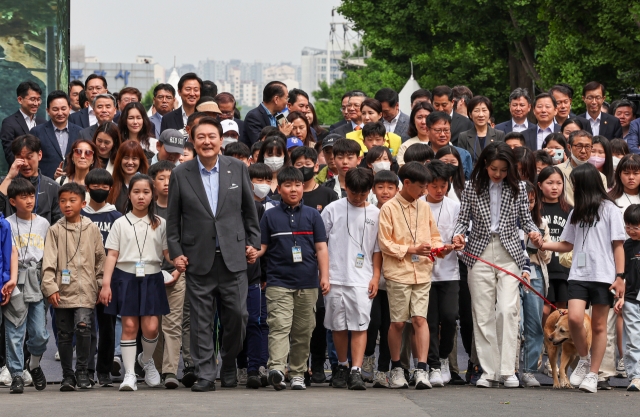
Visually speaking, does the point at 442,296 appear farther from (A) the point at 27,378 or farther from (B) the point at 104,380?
(A) the point at 27,378

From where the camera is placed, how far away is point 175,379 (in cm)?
1084

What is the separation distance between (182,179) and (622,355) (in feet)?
14.9

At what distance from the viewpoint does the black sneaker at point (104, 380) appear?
11000mm

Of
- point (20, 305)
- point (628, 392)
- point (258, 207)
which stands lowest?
point (628, 392)

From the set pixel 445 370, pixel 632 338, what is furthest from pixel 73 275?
pixel 632 338

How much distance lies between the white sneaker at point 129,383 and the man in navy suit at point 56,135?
3932mm

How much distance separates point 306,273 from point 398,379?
119 centimetres

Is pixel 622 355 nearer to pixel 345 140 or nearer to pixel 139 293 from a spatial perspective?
pixel 345 140

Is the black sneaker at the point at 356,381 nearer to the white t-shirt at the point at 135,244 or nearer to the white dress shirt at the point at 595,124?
the white t-shirt at the point at 135,244

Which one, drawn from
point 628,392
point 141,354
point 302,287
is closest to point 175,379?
point 141,354

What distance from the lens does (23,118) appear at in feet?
47.7

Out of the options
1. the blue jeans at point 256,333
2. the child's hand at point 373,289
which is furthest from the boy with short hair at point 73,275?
the child's hand at point 373,289

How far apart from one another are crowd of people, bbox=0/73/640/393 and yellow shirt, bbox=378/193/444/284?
0.06 feet

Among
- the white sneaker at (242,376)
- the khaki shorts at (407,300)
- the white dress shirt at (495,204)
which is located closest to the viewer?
the khaki shorts at (407,300)
